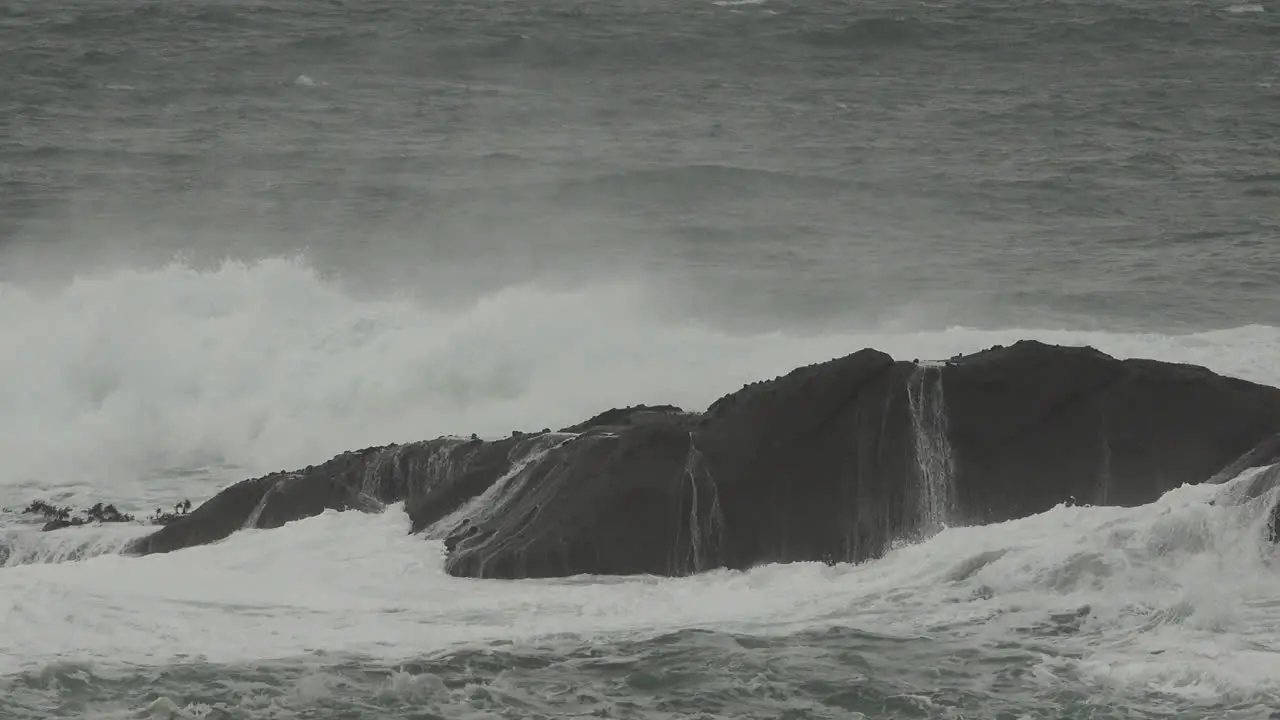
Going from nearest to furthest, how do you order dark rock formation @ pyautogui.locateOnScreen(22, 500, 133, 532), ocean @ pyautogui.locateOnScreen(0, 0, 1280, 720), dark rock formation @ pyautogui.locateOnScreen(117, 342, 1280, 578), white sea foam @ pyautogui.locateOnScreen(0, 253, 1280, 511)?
ocean @ pyautogui.locateOnScreen(0, 0, 1280, 720) → dark rock formation @ pyautogui.locateOnScreen(117, 342, 1280, 578) → dark rock formation @ pyautogui.locateOnScreen(22, 500, 133, 532) → white sea foam @ pyautogui.locateOnScreen(0, 253, 1280, 511)

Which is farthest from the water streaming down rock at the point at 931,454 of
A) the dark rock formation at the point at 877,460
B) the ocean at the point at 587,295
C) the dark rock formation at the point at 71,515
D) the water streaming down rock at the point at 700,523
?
the dark rock formation at the point at 71,515

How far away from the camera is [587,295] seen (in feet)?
101

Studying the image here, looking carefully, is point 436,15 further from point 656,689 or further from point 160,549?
point 656,689

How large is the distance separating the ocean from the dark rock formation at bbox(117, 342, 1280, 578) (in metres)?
0.34

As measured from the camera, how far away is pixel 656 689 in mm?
14250

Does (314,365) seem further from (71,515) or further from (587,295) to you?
(71,515)

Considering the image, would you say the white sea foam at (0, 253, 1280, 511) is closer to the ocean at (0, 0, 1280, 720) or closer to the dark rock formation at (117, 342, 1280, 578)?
the ocean at (0, 0, 1280, 720)

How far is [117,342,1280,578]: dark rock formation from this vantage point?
16.5 m

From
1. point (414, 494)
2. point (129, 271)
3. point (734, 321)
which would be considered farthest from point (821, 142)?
point (414, 494)

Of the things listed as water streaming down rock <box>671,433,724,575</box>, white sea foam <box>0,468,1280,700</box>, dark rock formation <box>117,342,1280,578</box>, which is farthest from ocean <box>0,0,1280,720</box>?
dark rock formation <box>117,342,1280,578</box>

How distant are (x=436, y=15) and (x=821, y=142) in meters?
14.6

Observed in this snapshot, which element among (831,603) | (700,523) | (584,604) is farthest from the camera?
(700,523)

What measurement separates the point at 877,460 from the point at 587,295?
14471 millimetres

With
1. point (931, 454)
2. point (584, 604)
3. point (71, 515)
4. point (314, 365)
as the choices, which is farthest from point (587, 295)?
point (584, 604)
